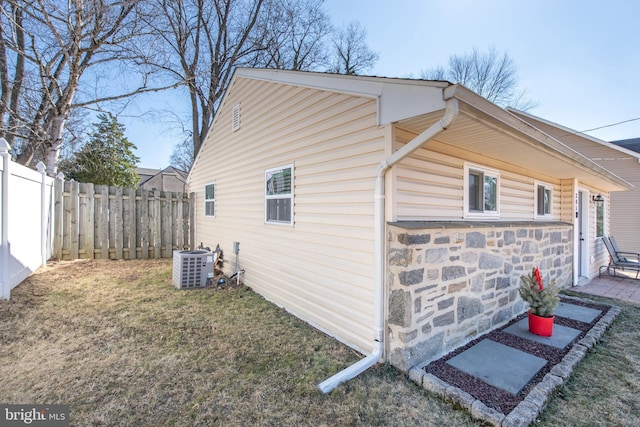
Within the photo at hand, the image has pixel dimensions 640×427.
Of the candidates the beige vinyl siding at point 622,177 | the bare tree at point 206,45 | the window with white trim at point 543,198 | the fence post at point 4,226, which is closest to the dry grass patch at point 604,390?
the window with white trim at point 543,198

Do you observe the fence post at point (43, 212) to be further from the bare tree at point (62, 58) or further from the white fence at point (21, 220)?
the bare tree at point (62, 58)

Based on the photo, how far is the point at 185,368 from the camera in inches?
109

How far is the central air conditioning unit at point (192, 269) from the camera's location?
18.0 ft

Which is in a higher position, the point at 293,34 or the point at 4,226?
the point at 293,34

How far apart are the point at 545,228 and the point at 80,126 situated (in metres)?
15.0

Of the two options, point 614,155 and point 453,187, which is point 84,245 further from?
point 614,155

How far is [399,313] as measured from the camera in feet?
9.12

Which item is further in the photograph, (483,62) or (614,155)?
(483,62)

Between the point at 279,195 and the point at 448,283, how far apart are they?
275 cm

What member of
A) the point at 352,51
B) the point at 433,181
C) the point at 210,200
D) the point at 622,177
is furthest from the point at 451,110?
the point at 352,51

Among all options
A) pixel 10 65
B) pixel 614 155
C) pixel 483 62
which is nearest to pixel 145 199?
pixel 10 65

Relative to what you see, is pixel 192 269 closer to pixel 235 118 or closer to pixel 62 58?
pixel 235 118

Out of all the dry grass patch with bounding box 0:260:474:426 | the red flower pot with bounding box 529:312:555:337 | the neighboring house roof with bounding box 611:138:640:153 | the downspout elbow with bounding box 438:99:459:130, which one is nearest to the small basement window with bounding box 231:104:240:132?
the dry grass patch with bounding box 0:260:474:426

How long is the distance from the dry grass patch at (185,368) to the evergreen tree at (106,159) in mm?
13259
